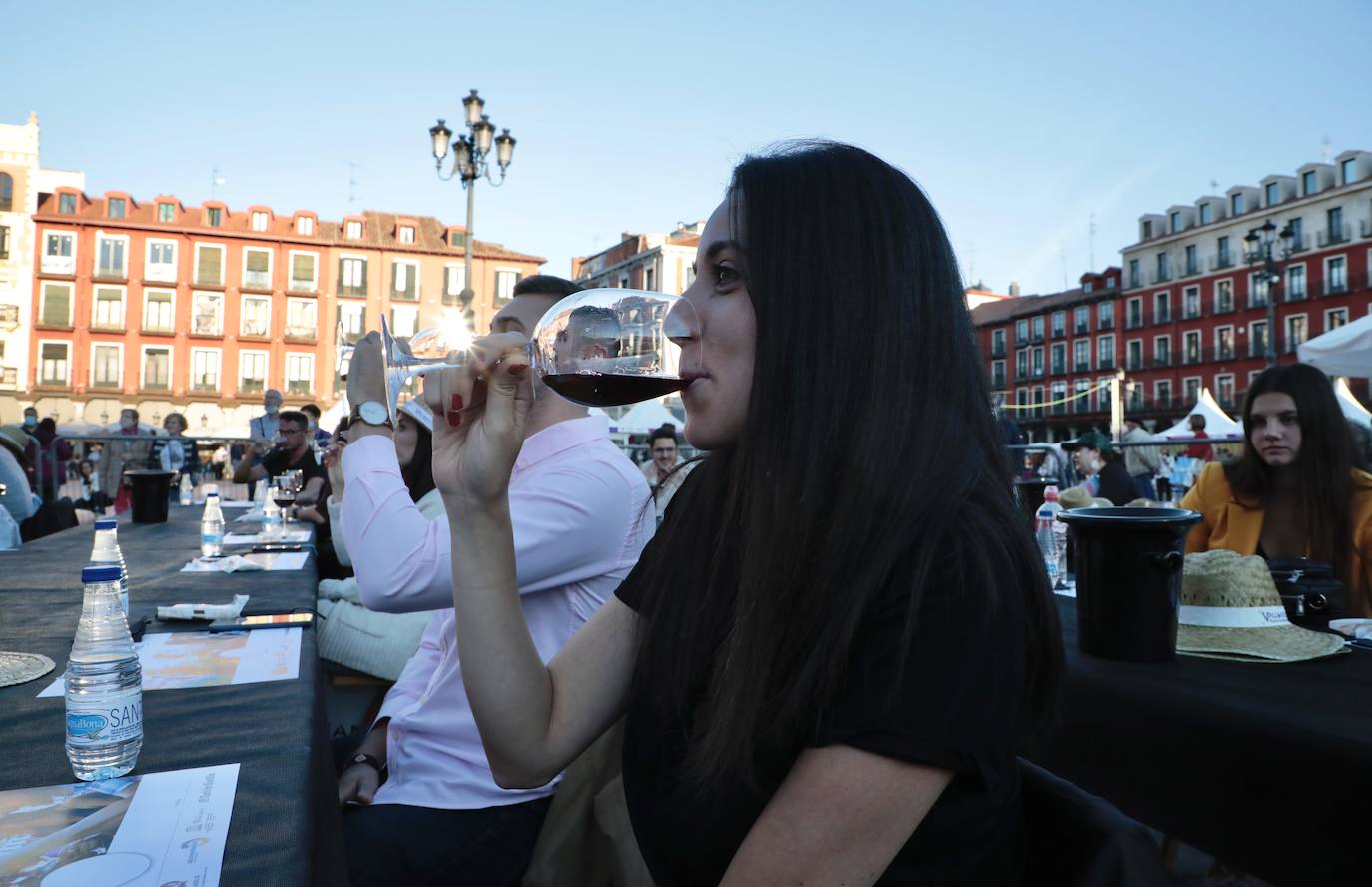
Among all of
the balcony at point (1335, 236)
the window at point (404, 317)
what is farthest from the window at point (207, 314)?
the balcony at point (1335, 236)

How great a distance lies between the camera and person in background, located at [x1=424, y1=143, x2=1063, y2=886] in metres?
0.80

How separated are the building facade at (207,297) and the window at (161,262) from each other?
4cm

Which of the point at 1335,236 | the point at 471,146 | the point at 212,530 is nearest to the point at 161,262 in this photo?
the point at 471,146

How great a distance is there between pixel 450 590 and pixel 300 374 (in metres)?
38.4

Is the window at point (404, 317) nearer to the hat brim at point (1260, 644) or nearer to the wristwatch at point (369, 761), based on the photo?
the wristwatch at point (369, 761)

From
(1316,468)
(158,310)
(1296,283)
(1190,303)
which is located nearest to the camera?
(1316,468)

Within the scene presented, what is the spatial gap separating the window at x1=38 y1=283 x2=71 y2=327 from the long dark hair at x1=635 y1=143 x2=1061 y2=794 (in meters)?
41.6

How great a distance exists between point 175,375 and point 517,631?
131 feet

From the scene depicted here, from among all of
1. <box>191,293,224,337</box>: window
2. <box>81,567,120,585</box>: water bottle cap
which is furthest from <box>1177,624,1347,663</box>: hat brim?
<box>191,293,224,337</box>: window

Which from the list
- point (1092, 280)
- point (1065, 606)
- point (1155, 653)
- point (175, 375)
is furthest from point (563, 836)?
point (1092, 280)

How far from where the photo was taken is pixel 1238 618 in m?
1.80

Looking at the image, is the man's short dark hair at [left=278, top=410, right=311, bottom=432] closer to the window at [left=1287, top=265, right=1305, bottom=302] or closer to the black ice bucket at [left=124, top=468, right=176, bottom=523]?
the black ice bucket at [left=124, top=468, right=176, bottom=523]

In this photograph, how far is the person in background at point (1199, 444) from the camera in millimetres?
13466

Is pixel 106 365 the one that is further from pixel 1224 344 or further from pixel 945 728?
pixel 1224 344
